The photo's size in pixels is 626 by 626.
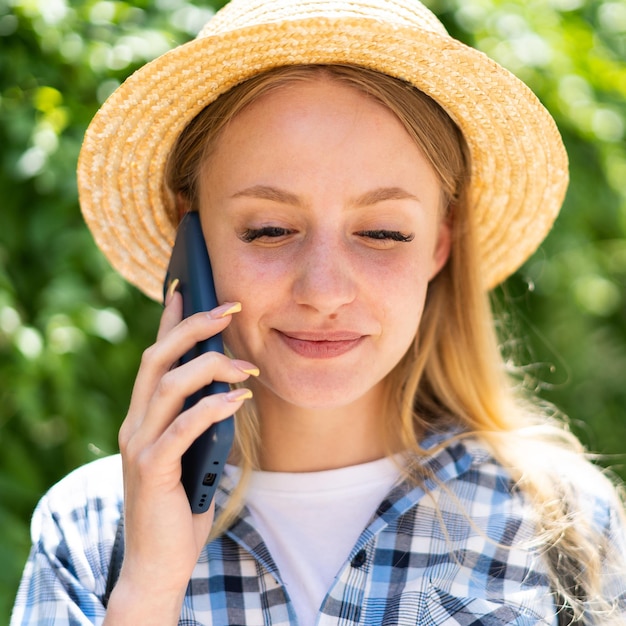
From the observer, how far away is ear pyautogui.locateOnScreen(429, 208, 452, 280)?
2258 mm

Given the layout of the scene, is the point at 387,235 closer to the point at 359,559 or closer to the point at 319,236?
the point at 319,236

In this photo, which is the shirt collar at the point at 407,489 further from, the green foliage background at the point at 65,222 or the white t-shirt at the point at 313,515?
the green foliage background at the point at 65,222

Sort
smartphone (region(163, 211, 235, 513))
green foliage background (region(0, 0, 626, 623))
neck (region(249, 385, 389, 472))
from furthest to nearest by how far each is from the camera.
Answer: green foliage background (region(0, 0, 626, 623)) → neck (region(249, 385, 389, 472)) → smartphone (region(163, 211, 235, 513))

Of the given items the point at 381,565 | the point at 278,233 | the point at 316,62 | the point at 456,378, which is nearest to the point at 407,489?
the point at 381,565

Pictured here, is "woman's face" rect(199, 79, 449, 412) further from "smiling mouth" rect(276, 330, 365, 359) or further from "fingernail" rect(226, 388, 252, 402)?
"fingernail" rect(226, 388, 252, 402)

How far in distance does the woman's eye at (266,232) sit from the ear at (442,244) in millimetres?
479

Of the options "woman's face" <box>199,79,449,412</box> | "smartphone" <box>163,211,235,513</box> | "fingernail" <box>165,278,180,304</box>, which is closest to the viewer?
"smartphone" <box>163,211,235,513</box>

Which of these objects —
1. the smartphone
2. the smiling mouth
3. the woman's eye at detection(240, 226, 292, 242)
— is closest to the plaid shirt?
the smartphone

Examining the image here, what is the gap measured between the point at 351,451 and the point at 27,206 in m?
1.32

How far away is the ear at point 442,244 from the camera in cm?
226

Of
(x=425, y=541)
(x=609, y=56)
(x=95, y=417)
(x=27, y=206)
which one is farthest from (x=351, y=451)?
(x=609, y=56)

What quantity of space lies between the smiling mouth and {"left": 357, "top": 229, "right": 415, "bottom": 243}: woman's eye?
0.21 meters

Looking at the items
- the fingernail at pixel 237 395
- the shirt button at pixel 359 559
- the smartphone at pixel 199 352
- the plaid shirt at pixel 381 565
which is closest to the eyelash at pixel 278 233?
the smartphone at pixel 199 352

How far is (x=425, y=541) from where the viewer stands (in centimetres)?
203
